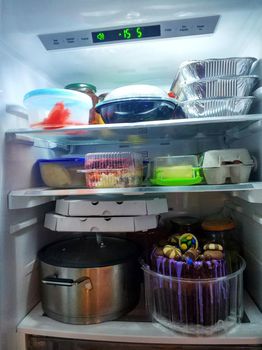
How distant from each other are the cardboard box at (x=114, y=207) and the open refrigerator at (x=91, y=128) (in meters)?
0.09

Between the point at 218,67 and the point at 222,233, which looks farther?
the point at 222,233

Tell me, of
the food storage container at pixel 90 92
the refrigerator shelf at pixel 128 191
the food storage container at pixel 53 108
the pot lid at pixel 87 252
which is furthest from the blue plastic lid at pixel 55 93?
the pot lid at pixel 87 252

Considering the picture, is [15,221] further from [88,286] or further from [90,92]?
[90,92]

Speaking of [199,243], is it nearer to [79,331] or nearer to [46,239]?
[79,331]

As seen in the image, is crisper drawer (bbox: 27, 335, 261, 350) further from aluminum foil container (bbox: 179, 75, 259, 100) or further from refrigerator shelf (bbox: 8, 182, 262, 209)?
aluminum foil container (bbox: 179, 75, 259, 100)

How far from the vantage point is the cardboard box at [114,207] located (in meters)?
0.83

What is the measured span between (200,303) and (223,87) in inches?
24.7

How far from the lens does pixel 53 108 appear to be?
0.74 metres

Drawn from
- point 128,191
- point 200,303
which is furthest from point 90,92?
point 200,303

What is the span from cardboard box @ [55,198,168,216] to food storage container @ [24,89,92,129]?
27 cm

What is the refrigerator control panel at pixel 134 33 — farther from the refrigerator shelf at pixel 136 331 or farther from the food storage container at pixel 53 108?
the refrigerator shelf at pixel 136 331

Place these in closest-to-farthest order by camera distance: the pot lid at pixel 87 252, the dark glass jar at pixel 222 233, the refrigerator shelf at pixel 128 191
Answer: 1. the refrigerator shelf at pixel 128 191
2. the pot lid at pixel 87 252
3. the dark glass jar at pixel 222 233

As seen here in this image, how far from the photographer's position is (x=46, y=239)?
0.99 m

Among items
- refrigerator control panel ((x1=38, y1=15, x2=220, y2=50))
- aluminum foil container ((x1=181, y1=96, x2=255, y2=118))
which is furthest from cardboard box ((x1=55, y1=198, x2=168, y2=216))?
refrigerator control panel ((x1=38, y1=15, x2=220, y2=50))
